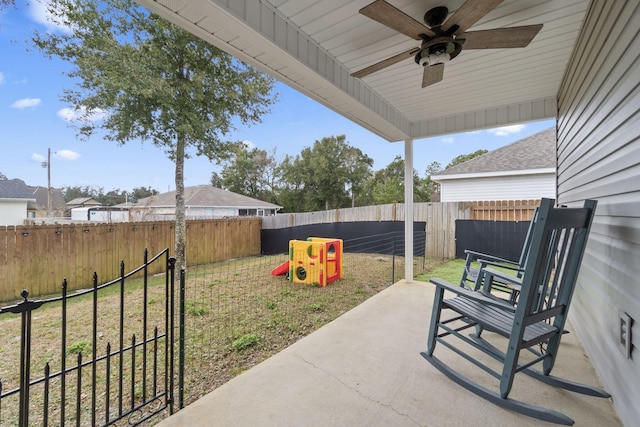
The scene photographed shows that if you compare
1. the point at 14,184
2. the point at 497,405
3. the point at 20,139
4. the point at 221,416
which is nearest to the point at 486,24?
the point at 497,405

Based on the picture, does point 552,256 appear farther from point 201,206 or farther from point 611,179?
point 201,206

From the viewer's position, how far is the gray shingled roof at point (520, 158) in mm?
7781

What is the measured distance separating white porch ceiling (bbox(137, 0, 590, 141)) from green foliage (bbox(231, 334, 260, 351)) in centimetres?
216

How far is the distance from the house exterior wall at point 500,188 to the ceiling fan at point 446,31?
7281mm

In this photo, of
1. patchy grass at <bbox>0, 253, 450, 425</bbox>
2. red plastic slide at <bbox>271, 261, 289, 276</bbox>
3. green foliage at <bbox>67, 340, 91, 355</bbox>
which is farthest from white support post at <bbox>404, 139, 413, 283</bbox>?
green foliage at <bbox>67, 340, 91, 355</bbox>

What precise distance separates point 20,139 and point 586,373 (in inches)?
864

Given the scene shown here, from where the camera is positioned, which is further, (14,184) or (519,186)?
(14,184)

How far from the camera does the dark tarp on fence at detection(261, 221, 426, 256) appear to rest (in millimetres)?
6992

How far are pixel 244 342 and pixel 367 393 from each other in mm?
1204

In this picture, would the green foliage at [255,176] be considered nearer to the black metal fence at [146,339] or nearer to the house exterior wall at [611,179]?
the black metal fence at [146,339]

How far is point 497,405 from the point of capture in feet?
5.05

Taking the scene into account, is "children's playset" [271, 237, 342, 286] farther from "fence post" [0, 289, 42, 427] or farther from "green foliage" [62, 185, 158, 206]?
"green foliage" [62, 185, 158, 206]

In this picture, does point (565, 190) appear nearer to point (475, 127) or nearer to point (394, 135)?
point (475, 127)

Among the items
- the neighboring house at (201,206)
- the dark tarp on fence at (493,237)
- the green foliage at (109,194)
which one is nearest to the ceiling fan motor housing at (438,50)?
the dark tarp on fence at (493,237)
